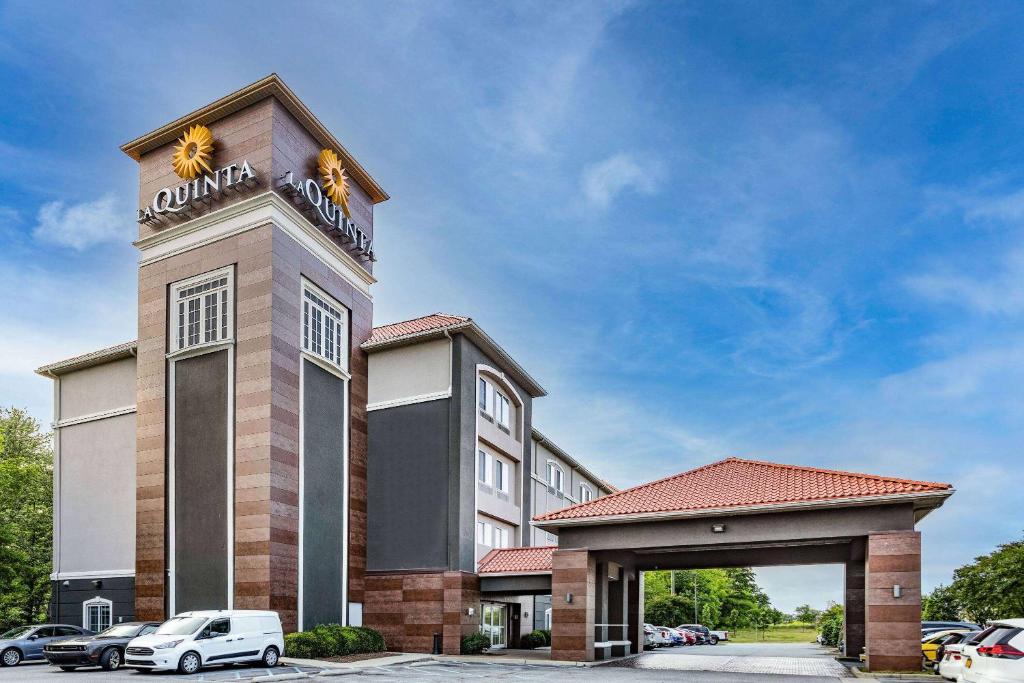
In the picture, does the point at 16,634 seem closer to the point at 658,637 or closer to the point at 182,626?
the point at 182,626

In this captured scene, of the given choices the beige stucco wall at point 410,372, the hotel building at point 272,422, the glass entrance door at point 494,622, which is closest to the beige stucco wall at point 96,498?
the hotel building at point 272,422

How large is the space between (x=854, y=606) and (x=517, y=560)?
42.7 ft

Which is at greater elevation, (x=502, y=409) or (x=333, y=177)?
(x=333, y=177)

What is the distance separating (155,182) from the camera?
3456cm

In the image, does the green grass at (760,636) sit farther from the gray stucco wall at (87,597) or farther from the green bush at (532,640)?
the gray stucco wall at (87,597)

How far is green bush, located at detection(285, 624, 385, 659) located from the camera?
2786 cm

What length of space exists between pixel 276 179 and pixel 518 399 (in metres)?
15.4

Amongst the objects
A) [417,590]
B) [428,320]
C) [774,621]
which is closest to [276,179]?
[428,320]

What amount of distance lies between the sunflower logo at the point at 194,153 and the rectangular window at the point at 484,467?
1594cm

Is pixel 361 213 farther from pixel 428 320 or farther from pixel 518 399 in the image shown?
pixel 518 399

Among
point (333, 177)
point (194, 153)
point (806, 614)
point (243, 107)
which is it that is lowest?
point (806, 614)

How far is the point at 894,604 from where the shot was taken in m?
23.9

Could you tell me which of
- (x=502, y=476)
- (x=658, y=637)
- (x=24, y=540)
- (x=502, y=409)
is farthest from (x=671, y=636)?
(x=24, y=540)

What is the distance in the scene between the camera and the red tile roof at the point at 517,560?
32938 millimetres
